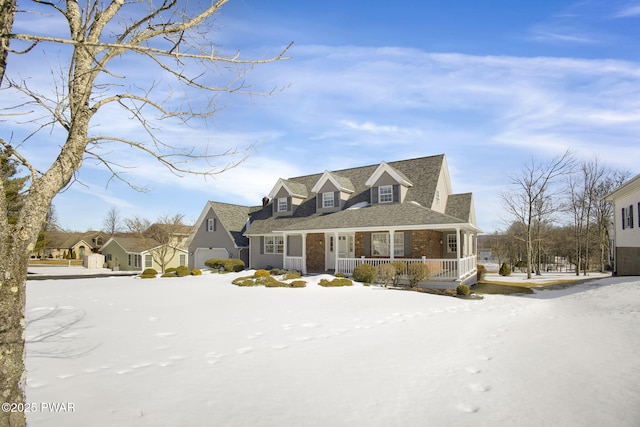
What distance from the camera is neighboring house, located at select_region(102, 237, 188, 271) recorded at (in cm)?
4688

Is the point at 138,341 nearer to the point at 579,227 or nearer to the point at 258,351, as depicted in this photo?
the point at 258,351

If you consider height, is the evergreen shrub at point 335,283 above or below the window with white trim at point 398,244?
below

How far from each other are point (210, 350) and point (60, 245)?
263 ft

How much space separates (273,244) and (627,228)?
2319cm

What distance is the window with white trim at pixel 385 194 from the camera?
1003 inches

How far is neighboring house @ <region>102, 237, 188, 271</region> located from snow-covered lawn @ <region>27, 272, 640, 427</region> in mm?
35950

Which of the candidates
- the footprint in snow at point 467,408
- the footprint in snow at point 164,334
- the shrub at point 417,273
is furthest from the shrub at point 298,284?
the footprint in snow at point 467,408

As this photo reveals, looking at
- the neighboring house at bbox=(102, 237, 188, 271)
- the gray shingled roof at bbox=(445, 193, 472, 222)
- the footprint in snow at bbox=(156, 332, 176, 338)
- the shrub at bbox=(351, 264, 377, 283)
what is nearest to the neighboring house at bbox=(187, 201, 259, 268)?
the neighboring house at bbox=(102, 237, 188, 271)

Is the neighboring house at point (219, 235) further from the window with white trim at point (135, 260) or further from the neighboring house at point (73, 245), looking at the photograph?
the neighboring house at point (73, 245)

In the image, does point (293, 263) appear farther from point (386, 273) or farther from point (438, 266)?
point (438, 266)

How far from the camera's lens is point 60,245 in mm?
72875

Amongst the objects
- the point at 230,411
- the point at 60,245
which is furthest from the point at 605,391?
the point at 60,245

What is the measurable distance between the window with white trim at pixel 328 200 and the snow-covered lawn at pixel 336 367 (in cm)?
1590

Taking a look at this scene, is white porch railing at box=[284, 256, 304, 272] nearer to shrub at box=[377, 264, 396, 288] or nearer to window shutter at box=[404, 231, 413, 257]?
window shutter at box=[404, 231, 413, 257]
